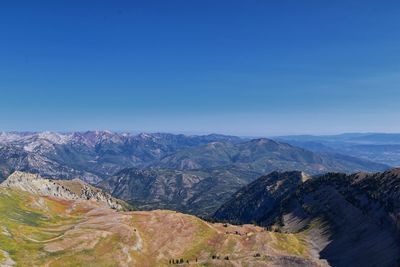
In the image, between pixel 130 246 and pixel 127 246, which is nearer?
pixel 127 246

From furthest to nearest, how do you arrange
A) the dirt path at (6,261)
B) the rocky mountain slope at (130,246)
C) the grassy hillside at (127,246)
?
1. the rocky mountain slope at (130,246)
2. the grassy hillside at (127,246)
3. the dirt path at (6,261)

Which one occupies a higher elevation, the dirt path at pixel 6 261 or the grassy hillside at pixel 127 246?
the dirt path at pixel 6 261

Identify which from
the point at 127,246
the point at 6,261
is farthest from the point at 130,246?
the point at 6,261

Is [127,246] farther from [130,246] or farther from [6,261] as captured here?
[6,261]

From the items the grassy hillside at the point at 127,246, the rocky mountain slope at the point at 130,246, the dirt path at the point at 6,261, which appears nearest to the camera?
the dirt path at the point at 6,261

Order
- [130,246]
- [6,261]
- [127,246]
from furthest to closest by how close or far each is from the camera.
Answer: [130,246] → [127,246] → [6,261]

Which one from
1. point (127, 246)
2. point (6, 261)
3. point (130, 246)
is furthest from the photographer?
point (130, 246)

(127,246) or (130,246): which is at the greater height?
(127,246)

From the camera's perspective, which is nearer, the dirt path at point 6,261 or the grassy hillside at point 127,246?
the dirt path at point 6,261

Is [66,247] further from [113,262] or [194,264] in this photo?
[194,264]

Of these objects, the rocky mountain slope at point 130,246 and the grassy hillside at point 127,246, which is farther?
the rocky mountain slope at point 130,246

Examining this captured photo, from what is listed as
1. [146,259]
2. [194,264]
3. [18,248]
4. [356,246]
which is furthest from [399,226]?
[18,248]
